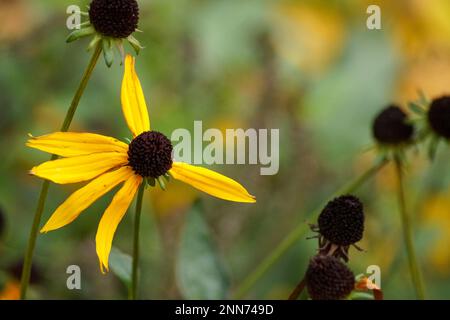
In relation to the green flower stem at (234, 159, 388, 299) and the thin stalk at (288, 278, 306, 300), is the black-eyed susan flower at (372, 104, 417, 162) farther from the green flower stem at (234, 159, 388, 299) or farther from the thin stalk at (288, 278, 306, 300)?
the thin stalk at (288, 278, 306, 300)

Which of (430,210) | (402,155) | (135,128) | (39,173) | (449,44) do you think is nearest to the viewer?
(39,173)

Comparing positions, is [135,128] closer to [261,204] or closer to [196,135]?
[196,135]

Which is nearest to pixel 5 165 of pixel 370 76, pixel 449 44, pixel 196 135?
pixel 196 135

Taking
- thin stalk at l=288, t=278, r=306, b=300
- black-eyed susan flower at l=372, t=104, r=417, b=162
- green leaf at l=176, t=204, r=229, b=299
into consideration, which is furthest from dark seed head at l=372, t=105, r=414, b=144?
thin stalk at l=288, t=278, r=306, b=300

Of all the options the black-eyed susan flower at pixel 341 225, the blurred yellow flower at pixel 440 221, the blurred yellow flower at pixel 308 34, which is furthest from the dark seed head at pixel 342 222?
the blurred yellow flower at pixel 308 34

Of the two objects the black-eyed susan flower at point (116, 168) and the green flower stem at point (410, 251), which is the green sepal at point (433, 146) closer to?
the green flower stem at point (410, 251)

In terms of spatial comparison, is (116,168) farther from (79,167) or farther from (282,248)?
(282,248)
